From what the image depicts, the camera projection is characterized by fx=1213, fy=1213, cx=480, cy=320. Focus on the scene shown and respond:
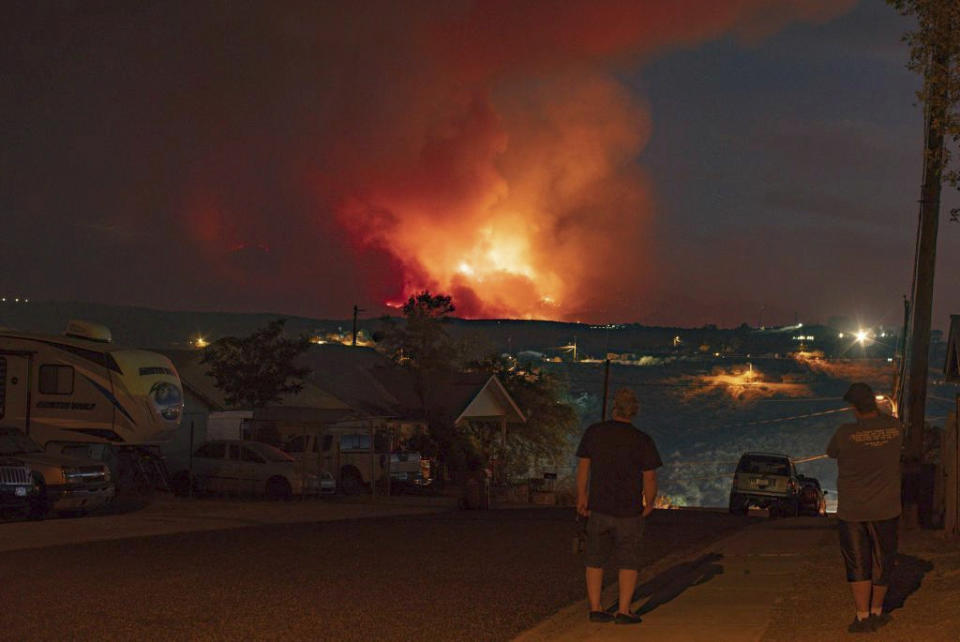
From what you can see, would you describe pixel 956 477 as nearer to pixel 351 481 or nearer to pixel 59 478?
pixel 59 478

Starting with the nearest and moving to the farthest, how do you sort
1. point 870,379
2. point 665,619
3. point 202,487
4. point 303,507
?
point 665,619, point 303,507, point 202,487, point 870,379

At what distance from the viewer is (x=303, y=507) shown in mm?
25891

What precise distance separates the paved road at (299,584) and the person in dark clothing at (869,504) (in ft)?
9.22

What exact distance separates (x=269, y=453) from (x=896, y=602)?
22.1m

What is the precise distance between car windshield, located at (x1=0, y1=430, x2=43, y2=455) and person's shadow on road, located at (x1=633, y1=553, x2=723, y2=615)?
13439 mm

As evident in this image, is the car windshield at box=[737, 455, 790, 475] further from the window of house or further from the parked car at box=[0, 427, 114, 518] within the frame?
the parked car at box=[0, 427, 114, 518]

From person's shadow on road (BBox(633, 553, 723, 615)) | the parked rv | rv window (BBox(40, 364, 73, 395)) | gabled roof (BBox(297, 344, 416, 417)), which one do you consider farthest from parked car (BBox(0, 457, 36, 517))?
gabled roof (BBox(297, 344, 416, 417))

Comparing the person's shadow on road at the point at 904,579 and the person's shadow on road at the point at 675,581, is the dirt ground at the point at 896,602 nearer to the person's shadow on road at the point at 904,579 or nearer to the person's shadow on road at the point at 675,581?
the person's shadow on road at the point at 904,579

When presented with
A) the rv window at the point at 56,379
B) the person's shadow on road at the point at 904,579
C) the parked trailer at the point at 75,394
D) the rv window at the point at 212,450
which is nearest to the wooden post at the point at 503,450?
the rv window at the point at 212,450

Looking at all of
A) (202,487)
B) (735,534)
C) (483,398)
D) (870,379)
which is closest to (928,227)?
(735,534)

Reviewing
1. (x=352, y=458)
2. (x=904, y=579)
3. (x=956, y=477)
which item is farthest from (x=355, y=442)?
(x=904, y=579)

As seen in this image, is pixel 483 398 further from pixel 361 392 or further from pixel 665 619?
pixel 665 619

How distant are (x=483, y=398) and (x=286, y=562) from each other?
32624mm

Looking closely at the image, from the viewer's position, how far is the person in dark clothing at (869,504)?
30.1ft
